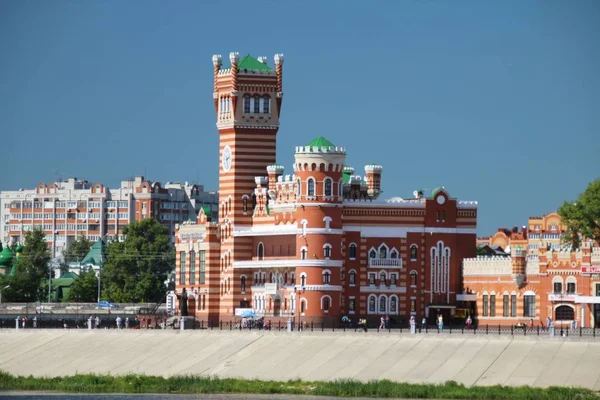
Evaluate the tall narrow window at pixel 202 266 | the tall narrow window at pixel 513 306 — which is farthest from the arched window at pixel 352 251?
the tall narrow window at pixel 202 266

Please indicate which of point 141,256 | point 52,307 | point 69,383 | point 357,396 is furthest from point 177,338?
point 141,256

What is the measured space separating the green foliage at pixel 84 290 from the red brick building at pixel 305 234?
1643 inches

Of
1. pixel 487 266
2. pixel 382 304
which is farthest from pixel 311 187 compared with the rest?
pixel 487 266

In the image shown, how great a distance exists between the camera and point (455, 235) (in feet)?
463

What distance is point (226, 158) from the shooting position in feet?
481

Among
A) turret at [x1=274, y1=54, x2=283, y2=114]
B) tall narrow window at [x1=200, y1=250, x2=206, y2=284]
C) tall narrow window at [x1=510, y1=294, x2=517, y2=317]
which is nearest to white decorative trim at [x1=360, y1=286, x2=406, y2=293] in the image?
tall narrow window at [x1=510, y1=294, x2=517, y2=317]

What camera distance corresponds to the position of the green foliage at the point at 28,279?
188m

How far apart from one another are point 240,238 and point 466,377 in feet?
137

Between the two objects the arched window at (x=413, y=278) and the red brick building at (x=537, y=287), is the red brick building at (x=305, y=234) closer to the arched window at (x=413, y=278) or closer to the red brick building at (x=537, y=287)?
the arched window at (x=413, y=278)

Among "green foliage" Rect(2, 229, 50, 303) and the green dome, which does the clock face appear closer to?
"green foliage" Rect(2, 229, 50, 303)

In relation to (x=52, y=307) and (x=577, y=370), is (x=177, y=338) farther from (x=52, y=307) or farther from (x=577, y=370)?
(x=52, y=307)

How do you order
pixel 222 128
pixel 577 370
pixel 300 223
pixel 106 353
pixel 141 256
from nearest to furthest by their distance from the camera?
pixel 577 370, pixel 106 353, pixel 300 223, pixel 222 128, pixel 141 256

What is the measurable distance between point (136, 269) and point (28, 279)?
11.5 metres

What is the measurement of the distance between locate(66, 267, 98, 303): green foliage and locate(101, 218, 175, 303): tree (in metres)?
1.14
